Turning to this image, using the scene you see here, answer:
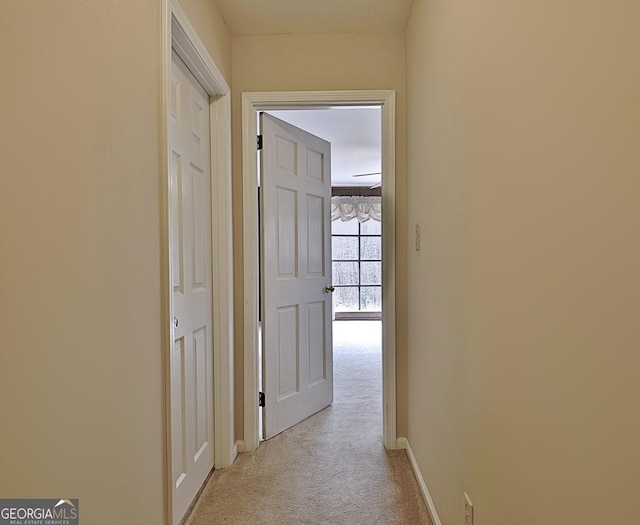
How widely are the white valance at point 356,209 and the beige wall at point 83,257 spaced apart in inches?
281

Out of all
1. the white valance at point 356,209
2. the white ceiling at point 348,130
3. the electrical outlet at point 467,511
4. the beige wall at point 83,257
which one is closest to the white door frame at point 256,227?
the white ceiling at point 348,130

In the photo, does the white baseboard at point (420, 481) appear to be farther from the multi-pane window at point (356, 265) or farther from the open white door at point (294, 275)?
the multi-pane window at point (356, 265)

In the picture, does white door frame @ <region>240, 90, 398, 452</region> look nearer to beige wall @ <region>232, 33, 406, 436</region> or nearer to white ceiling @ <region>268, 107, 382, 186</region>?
beige wall @ <region>232, 33, 406, 436</region>

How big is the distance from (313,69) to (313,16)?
0.29 m

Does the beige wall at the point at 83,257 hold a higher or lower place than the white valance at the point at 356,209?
lower

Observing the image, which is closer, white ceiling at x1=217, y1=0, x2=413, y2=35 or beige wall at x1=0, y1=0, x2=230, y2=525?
beige wall at x1=0, y1=0, x2=230, y2=525

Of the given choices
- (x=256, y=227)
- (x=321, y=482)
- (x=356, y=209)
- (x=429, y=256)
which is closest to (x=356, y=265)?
(x=356, y=209)

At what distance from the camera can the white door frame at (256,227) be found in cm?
277

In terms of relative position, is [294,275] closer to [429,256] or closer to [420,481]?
[429,256]

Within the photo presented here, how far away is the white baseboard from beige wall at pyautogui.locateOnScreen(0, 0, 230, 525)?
1117 millimetres

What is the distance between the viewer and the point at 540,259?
96 cm

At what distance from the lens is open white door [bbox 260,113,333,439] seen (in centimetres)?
301

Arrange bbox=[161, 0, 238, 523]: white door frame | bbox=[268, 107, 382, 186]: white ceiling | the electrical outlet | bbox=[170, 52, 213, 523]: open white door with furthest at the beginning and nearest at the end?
bbox=[268, 107, 382, 186]: white ceiling < bbox=[161, 0, 238, 523]: white door frame < bbox=[170, 52, 213, 523]: open white door < the electrical outlet

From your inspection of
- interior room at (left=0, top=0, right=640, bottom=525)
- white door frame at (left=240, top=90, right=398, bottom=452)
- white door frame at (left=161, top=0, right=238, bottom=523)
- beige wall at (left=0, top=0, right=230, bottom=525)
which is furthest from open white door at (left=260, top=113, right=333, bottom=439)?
beige wall at (left=0, top=0, right=230, bottom=525)
